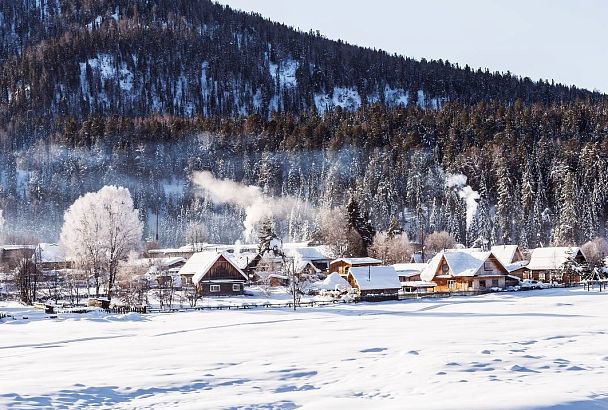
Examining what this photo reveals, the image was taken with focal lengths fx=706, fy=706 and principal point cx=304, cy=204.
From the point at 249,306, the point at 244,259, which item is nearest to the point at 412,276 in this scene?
the point at 244,259

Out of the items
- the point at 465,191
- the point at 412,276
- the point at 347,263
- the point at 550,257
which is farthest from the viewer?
the point at 465,191

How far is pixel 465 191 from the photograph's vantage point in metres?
136

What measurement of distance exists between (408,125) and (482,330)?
134 meters

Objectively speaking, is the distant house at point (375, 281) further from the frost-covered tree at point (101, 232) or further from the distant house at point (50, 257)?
the distant house at point (50, 257)

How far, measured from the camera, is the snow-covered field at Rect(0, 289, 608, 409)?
17297 mm

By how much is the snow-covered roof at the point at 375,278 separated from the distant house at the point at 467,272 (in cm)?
971

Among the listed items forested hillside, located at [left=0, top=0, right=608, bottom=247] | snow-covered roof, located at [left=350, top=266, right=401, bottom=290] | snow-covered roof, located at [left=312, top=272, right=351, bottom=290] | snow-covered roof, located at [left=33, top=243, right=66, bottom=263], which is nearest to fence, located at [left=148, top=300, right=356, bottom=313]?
snow-covered roof, located at [left=350, top=266, right=401, bottom=290]

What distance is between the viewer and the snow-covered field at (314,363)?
56.7 feet

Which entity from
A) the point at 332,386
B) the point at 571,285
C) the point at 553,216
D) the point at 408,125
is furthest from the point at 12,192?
the point at 332,386

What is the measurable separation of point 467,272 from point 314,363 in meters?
55.1

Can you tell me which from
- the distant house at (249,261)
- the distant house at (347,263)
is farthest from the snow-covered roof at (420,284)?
the distant house at (249,261)

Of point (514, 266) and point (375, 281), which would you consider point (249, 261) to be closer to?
point (375, 281)

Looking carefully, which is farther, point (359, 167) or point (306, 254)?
point (359, 167)

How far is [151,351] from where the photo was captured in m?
27.4
